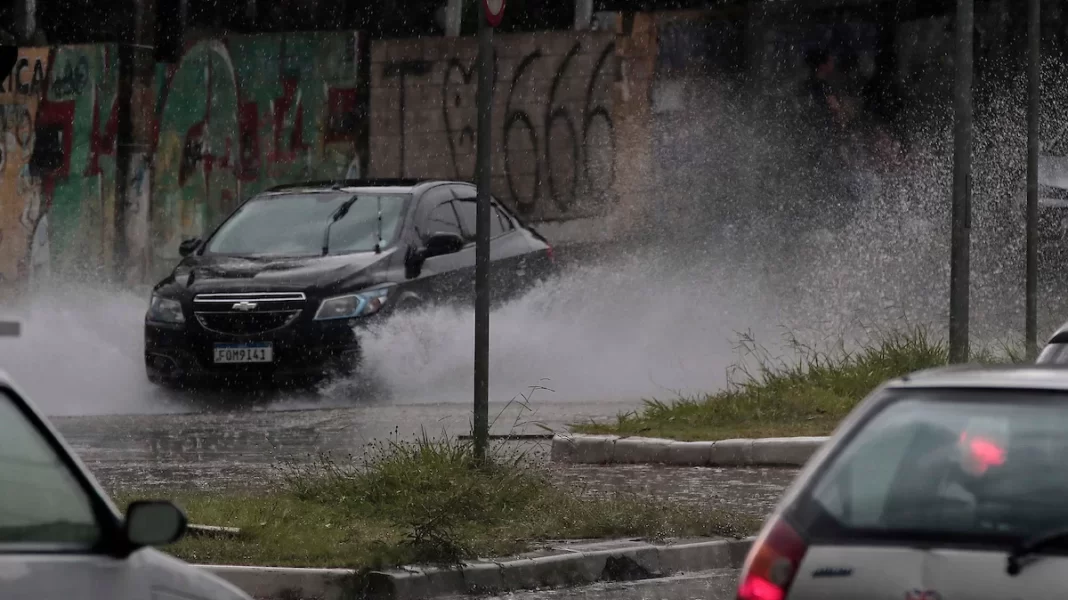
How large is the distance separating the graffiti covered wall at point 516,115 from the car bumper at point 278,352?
10.7 meters

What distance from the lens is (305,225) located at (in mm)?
16938

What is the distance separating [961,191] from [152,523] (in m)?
10.9

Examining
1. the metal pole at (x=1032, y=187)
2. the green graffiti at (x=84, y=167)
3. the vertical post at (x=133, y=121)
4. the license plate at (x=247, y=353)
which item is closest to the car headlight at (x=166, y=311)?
the license plate at (x=247, y=353)

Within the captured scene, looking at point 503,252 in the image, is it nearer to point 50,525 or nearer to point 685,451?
point 685,451

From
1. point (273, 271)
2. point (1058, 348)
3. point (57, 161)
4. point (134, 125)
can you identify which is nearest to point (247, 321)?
point (273, 271)

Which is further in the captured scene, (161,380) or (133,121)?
(133,121)

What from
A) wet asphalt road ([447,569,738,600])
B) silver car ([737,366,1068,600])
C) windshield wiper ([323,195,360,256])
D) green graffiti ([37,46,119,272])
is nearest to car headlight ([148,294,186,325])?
windshield wiper ([323,195,360,256])

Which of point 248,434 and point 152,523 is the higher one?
point 152,523

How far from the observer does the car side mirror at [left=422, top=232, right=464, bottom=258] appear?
53.3 ft

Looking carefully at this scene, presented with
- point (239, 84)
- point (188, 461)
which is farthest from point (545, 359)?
point (239, 84)

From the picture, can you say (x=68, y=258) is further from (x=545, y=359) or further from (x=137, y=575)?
(x=137, y=575)

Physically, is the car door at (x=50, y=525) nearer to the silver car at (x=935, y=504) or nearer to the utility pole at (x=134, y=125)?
the silver car at (x=935, y=504)

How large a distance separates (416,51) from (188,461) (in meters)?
16.0

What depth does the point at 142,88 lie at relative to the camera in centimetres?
3047
